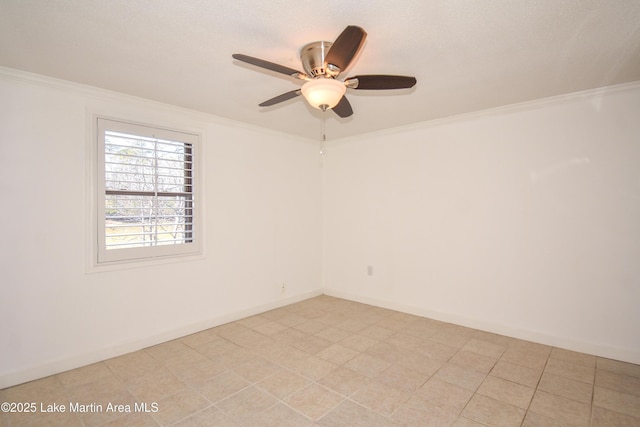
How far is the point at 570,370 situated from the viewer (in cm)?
263

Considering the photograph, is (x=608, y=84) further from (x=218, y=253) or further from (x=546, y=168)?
(x=218, y=253)

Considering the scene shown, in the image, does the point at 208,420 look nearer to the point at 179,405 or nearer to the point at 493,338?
the point at 179,405

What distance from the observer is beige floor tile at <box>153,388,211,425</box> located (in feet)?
6.72

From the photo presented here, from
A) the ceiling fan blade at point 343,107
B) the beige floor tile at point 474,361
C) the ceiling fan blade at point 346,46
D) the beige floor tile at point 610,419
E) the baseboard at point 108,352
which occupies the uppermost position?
the ceiling fan blade at point 346,46

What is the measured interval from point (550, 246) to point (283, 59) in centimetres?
302

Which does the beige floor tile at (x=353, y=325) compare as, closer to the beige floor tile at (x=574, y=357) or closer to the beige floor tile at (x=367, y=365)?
the beige floor tile at (x=367, y=365)

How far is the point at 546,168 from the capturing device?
10.2 feet

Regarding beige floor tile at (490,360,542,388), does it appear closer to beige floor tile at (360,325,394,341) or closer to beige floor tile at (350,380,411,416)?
beige floor tile at (350,380,411,416)


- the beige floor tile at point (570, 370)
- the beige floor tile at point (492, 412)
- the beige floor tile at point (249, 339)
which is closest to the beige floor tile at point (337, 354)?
the beige floor tile at point (249, 339)

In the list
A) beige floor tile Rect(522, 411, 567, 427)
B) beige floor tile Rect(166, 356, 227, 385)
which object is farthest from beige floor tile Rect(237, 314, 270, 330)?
beige floor tile Rect(522, 411, 567, 427)

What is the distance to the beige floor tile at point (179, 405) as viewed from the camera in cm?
205

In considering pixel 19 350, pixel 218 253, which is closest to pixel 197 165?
pixel 218 253

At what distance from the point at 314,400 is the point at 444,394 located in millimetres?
951

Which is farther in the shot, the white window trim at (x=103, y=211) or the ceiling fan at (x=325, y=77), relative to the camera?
the white window trim at (x=103, y=211)
